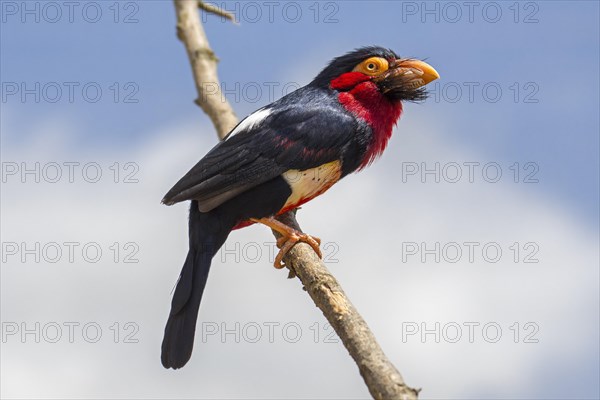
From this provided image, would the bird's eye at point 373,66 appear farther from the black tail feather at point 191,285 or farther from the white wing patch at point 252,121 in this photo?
the black tail feather at point 191,285

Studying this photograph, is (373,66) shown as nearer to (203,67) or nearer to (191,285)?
(203,67)

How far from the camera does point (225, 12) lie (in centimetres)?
784

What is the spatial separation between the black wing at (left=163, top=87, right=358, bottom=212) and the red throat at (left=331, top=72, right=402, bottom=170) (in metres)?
0.11

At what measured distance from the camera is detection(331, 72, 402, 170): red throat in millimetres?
6230

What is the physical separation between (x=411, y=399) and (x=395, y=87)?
3079 millimetres

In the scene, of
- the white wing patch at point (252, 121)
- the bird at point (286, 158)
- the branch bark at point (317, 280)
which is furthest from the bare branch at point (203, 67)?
the bird at point (286, 158)

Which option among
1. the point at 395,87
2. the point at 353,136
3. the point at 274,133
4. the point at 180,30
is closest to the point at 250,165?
the point at 274,133

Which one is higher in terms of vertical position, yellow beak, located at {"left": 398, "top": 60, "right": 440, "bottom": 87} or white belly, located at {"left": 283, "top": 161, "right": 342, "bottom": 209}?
yellow beak, located at {"left": 398, "top": 60, "right": 440, "bottom": 87}

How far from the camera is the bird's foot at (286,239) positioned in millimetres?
5918

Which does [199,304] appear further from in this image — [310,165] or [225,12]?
[225,12]

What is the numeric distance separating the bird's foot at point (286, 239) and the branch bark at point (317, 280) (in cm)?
4

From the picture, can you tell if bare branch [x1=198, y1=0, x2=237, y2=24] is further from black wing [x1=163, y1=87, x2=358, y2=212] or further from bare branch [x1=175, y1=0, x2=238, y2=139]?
black wing [x1=163, y1=87, x2=358, y2=212]

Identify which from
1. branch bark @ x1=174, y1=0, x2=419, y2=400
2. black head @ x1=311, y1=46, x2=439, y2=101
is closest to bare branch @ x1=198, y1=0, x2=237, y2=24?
branch bark @ x1=174, y1=0, x2=419, y2=400

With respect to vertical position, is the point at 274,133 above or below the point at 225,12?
below
